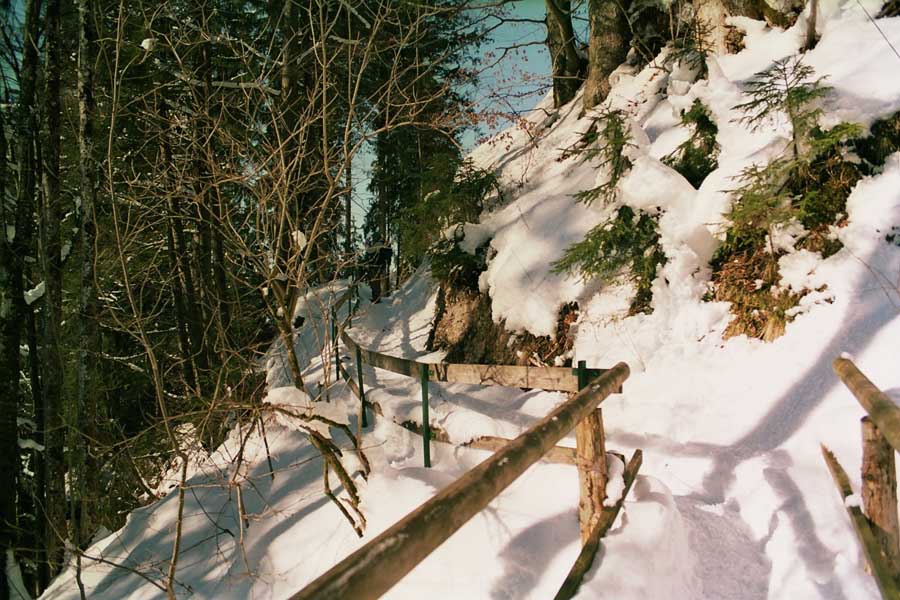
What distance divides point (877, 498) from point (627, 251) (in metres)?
4.58

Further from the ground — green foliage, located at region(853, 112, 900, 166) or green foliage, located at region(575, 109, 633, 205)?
green foliage, located at region(575, 109, 633, 205)

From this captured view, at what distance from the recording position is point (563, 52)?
12.3 meters

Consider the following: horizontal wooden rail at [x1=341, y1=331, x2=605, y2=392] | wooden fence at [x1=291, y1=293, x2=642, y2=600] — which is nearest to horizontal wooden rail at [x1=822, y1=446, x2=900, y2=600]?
wooden fence at [x1=291, y1=293, x2=642, y2=600]

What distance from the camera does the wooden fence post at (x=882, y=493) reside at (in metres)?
2.13

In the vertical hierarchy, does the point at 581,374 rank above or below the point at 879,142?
below

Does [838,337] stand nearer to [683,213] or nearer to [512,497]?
[683,213]

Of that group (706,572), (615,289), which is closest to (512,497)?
(706,572)

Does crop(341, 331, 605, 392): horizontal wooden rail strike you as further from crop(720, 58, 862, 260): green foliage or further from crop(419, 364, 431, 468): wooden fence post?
crop(720, 58, 862, 260): green foliage

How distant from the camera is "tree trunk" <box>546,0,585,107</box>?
453 inches

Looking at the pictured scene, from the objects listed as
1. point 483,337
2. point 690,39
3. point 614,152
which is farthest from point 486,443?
point 690,39

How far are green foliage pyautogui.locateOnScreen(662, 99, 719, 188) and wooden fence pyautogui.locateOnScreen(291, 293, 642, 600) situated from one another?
4.19 metres

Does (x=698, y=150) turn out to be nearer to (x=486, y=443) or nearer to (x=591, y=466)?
(x=486, y=443)

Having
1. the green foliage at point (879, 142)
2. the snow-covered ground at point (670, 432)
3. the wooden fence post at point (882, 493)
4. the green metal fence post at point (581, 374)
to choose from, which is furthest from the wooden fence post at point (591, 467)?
the green foliage at point (879, 142)

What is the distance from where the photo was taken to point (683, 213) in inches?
240
